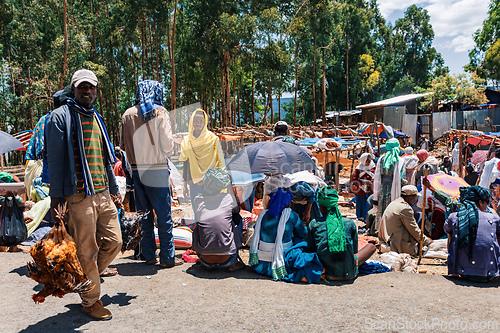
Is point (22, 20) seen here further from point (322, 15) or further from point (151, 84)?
point (151, 84)

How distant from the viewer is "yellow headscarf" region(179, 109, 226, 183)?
6.12 m

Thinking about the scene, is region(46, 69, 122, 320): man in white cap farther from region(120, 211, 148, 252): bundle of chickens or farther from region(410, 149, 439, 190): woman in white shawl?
region(410, 149, 439, 190): woman in white shawl

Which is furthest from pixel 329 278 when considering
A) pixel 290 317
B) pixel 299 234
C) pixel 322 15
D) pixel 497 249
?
pixel 322 15

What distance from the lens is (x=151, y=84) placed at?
13.9 feet

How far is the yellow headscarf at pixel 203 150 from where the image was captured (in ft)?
20.1

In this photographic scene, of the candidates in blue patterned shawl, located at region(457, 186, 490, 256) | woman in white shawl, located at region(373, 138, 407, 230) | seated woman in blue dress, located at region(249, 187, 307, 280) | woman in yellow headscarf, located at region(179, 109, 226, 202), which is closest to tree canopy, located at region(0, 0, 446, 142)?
woman in yellow headscarf, located at region(179, 109, 226, 202)

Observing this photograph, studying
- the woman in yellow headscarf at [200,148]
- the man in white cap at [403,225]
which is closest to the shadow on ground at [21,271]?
the woman in yellow headscarf at [200,148]

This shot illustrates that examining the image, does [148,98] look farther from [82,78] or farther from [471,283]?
[471,283]

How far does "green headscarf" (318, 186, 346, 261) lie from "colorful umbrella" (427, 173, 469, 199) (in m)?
3.04

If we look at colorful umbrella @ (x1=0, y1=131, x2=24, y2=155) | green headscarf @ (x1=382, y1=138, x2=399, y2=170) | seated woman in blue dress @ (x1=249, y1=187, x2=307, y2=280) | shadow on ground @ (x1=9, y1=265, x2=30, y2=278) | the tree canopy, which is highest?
the tree canopy

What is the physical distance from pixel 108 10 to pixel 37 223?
30392 millimetres

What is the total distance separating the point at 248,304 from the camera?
347cm

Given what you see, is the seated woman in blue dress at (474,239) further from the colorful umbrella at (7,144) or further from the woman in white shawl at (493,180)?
the colorful umbrella at (7,144)

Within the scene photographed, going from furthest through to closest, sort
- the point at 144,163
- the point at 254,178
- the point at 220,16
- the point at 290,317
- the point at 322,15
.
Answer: the point at 322,15, the point at 220,16, the point at 254,178, the point at 144,163, the point at 290,317
